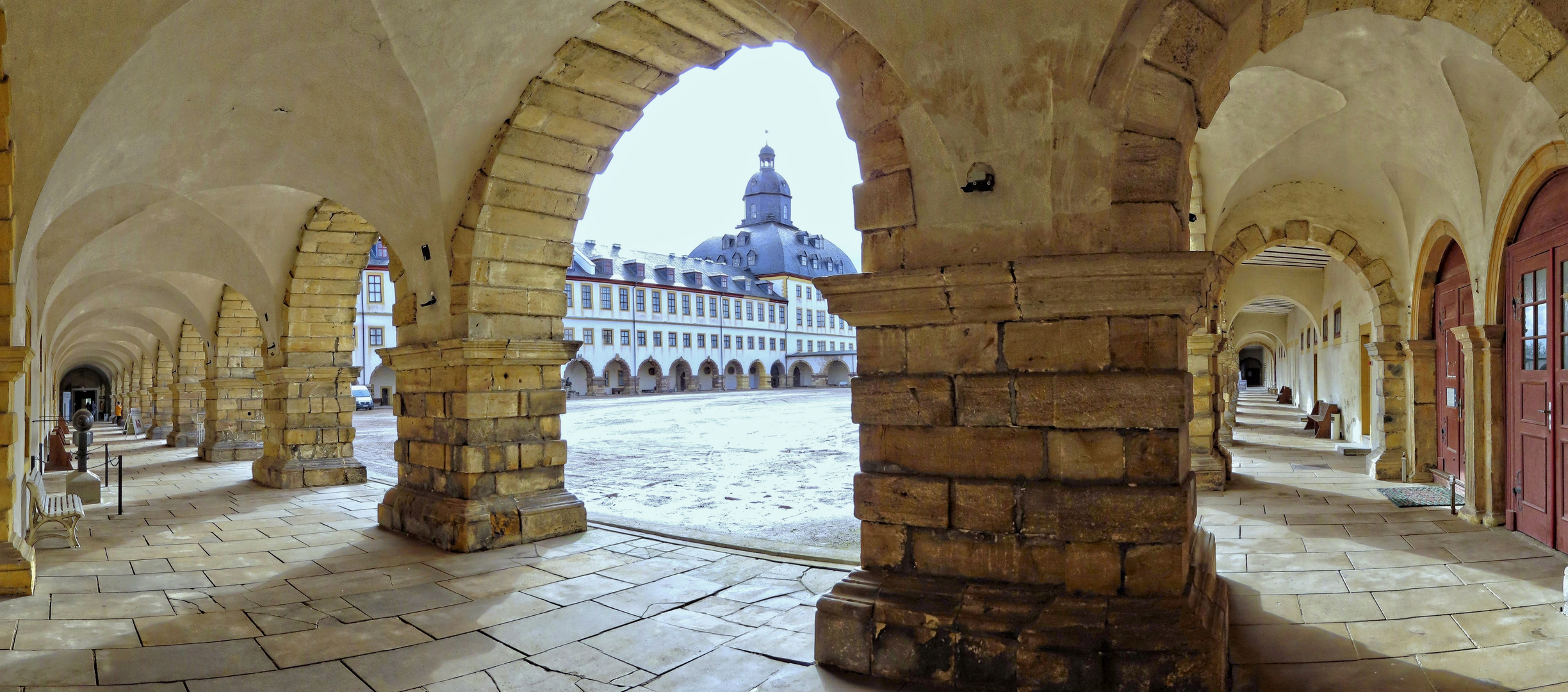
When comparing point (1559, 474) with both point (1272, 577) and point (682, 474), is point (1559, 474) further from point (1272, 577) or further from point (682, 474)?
point (682, 474)

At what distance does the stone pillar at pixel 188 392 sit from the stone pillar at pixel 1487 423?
60.9ft

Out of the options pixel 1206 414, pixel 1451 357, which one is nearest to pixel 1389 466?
pixel 1451 357

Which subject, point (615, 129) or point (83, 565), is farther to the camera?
point (615, 129)

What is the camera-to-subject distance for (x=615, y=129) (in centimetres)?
604

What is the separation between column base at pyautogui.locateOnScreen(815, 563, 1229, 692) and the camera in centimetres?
275

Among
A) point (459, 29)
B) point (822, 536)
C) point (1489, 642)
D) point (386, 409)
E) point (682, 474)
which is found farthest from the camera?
point (386, 409)

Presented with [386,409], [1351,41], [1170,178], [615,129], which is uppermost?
[1351,41]

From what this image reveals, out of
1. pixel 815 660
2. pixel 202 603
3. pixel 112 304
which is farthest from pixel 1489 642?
pixel 112 304

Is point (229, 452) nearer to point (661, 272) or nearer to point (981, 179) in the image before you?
point (981, 179)

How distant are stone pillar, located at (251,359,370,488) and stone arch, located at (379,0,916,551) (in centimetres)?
352

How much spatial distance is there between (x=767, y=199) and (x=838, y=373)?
14.1 meters

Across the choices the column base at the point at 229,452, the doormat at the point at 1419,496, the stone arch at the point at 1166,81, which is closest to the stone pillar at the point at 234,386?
the column base at the point at 229,452

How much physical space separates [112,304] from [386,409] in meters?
19.2

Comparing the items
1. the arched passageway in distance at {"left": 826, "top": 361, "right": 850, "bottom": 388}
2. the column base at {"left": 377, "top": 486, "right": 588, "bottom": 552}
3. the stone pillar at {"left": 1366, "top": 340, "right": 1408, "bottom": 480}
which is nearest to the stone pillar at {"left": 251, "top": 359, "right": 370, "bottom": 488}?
the column base at {"left": 377, "top": 486, "right": 588, "bottom": 552}
